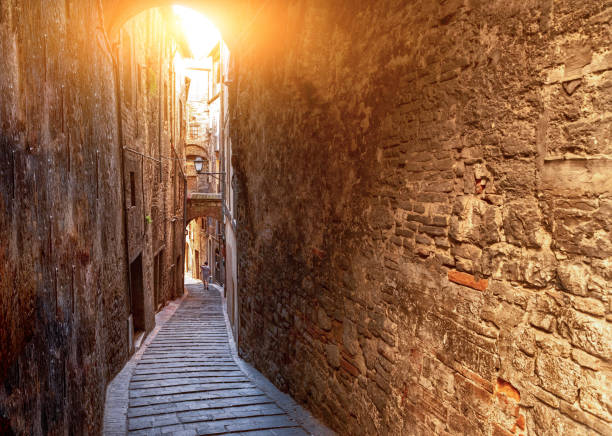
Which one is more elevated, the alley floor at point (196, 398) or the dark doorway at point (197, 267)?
the alley floor at point (196, 398)

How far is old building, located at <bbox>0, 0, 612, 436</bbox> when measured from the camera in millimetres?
1719

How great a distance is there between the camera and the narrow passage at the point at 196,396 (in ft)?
14.0

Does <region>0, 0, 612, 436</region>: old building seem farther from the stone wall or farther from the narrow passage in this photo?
the narrow passage

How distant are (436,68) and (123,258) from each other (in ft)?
21.0

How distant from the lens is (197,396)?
203 inches

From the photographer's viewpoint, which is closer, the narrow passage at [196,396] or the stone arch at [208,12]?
the narrow passage at [196,396]

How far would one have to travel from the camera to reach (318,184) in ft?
13.8

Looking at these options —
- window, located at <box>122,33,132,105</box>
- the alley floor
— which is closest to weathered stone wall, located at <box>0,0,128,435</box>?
the alley floor

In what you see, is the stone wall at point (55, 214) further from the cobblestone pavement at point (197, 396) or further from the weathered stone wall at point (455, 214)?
the weathered stone wall at point (455, 214)

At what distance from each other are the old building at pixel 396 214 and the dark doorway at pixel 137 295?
398 cm

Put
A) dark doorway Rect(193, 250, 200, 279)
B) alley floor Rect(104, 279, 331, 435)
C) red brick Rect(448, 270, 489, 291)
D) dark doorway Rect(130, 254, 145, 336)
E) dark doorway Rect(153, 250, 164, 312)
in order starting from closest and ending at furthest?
red brick Rect(448, 270, 489, 291) < alley floor Rect(104, 279, 331, 435) < dark doorway Rect(130, 254, 145, 336) < dark doorway Rect(153, 250, 164, 312) < dark doorway Rect(193, 250, 200, 279)

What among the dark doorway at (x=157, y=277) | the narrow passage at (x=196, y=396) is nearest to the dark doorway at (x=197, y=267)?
the dark doorway at (x=157, y=277)

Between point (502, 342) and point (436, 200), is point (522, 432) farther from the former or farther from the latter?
point (436, 200)

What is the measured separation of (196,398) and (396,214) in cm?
360
